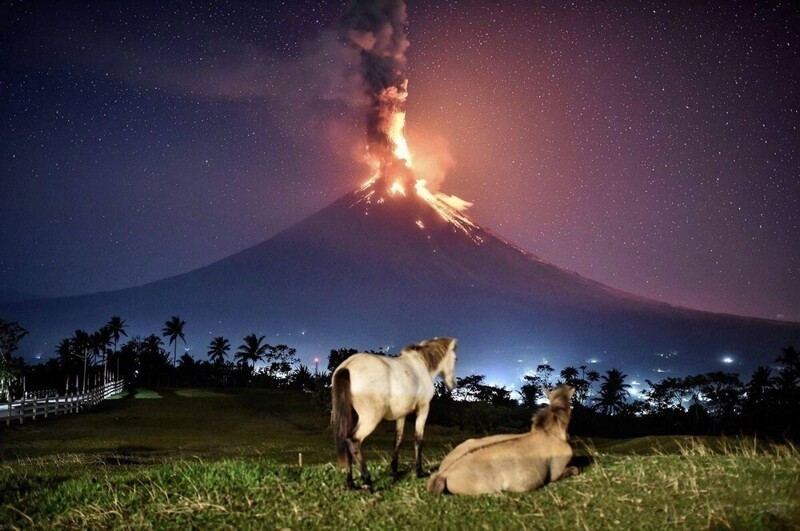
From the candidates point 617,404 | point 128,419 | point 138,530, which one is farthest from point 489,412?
point 617,404

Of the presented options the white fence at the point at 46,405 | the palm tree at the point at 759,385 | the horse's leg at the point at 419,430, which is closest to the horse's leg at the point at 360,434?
the horse's leg at the point at 419,430

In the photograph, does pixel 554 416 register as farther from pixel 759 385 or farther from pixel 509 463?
pixel 759 385

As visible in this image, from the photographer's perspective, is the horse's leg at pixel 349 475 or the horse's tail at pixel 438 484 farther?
the horse's leg at pixel 349 475

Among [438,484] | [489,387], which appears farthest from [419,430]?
[489,387]

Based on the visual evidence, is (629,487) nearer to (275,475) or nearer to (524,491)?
(524,491)

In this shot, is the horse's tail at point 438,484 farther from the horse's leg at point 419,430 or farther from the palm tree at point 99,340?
the palm tree at point 99,340

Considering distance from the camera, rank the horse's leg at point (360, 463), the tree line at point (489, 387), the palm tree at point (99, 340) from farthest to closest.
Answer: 1. the palm tree at point (99, 340)
2. the tree line at point (489, 387)
3. the horse's leg at point (360, 463)

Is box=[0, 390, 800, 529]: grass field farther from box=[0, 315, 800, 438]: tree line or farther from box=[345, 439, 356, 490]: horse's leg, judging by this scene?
box=[0, 315, 800, 438]: tree line
